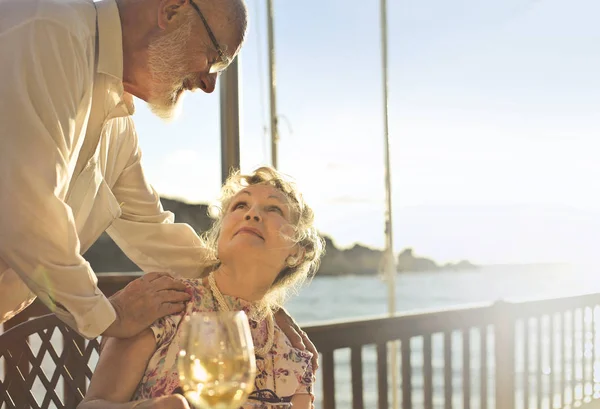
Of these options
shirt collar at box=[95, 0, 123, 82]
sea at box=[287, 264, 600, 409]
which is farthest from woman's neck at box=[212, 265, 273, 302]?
sea at box=[287, 264, 600, 409]

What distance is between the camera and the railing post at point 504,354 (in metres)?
3.72

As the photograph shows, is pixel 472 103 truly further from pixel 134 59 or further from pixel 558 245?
pixel 134 59

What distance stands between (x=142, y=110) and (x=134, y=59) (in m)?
0.18

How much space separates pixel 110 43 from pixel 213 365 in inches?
34.5

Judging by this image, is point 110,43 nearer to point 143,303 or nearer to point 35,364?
point 143,303

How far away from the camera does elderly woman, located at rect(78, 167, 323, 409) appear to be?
1.53 m

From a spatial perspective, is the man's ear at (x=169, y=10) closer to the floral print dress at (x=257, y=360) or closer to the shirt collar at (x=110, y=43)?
the shirt collar at (x=110, y=43)

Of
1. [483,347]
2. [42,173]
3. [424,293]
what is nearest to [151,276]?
[42,173]

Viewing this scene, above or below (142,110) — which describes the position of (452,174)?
below

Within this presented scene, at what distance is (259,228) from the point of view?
70.6 inches

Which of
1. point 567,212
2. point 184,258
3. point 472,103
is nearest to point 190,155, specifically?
point 472,103

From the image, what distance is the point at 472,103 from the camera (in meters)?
29.1

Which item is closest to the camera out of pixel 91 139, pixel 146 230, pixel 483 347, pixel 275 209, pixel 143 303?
pixel 143 303

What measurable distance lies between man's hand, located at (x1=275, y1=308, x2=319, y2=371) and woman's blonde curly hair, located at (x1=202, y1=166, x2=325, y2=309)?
2.3 inches
